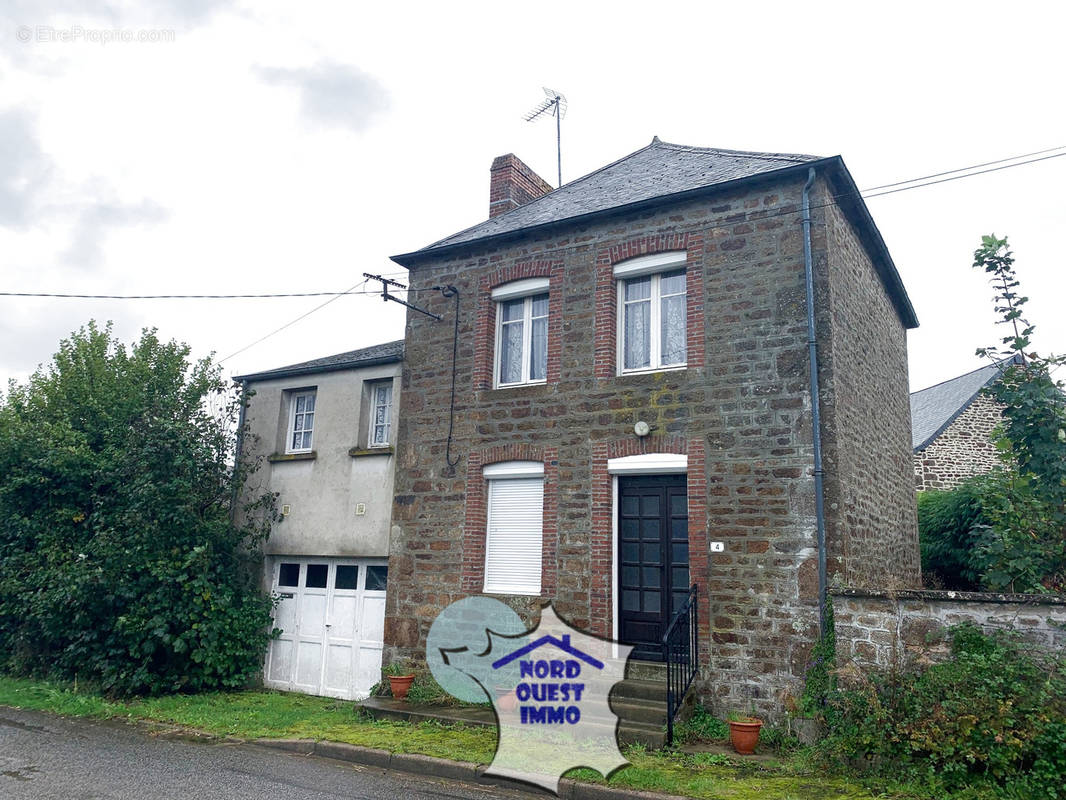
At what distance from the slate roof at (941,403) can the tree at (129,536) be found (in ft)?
46.5

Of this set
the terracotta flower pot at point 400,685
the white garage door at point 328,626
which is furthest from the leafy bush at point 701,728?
the white garage door at point 328,626

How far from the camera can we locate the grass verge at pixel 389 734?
6812mm

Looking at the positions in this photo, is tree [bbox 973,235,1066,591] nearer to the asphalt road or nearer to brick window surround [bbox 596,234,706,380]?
brick window surround [bbox 596,234,706,380]

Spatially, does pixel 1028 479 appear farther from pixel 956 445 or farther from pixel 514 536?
pixel 956 445

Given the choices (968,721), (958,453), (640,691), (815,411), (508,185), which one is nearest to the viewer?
(968,721)

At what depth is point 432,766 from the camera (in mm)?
7887

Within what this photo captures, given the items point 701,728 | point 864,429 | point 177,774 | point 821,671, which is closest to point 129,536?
point 177,774

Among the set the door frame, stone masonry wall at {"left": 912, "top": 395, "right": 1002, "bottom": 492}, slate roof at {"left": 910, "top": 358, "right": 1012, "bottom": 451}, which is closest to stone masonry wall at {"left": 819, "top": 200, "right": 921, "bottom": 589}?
the door frame

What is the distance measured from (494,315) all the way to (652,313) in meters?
2.52

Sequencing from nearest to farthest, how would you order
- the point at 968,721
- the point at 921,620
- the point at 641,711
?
the point at 968,721 → the point at 921,620 → the point at 641,711

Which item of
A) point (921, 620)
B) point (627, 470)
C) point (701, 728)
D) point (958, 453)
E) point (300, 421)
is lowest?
point (701, 728)

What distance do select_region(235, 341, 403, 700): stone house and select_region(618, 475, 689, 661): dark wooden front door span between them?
4038 millimetres

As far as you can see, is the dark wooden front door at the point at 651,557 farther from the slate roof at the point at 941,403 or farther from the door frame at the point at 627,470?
the slate roof at the point at 941,403

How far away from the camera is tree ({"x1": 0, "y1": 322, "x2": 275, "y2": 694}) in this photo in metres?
11.9
